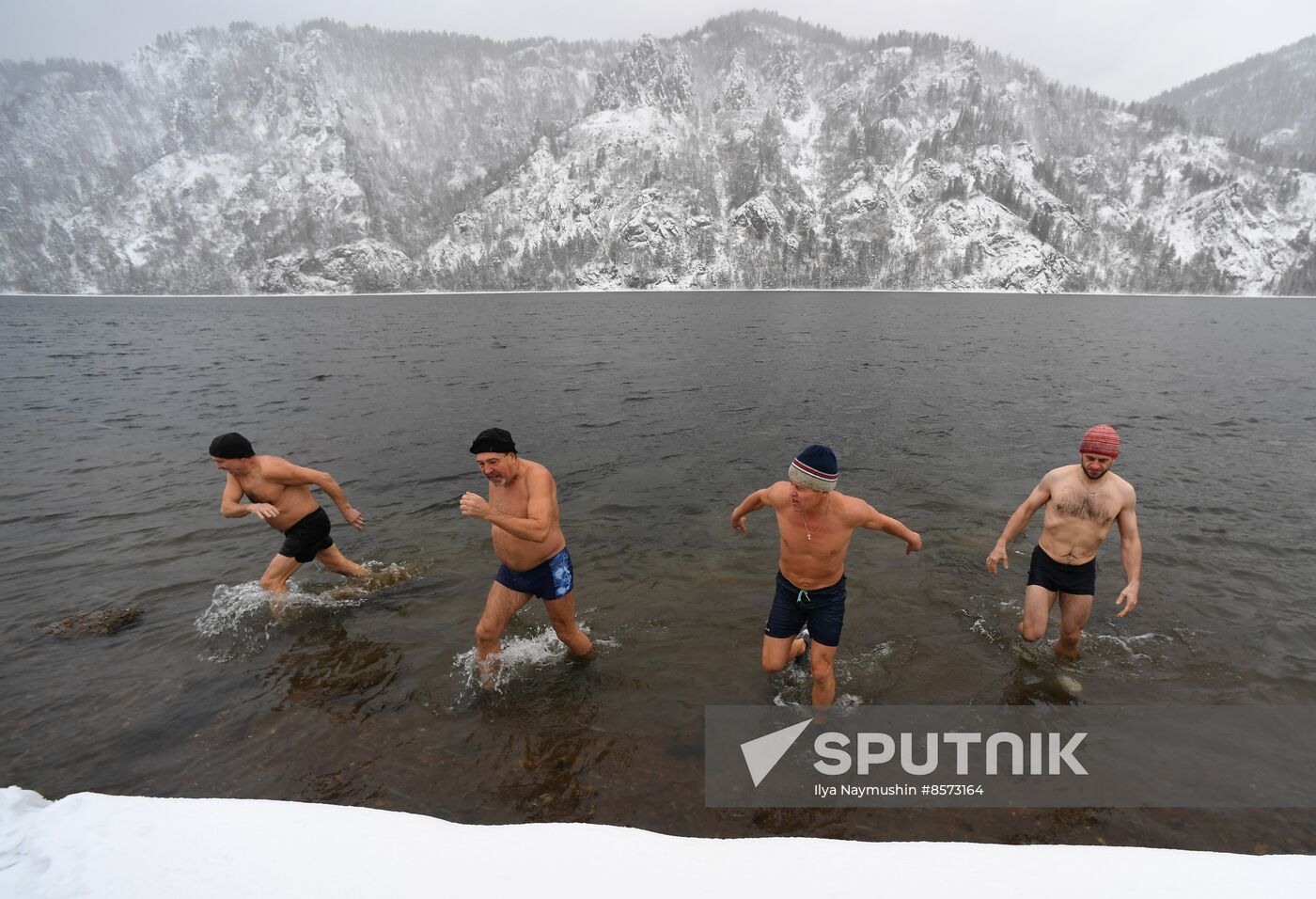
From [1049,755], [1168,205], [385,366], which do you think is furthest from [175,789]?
[1168,205]

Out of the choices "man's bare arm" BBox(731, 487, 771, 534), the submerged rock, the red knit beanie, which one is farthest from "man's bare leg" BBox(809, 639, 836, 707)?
the submerged rock

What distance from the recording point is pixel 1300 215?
557ft

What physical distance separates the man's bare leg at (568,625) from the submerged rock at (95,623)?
20.7 feet

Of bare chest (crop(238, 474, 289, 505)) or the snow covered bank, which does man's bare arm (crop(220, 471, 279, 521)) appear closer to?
bare chest (crop(238, 474, 289, 505))

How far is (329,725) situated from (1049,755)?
24.5 ft

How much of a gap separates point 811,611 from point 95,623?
9592 millimetres

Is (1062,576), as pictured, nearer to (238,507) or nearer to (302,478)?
(302,478)

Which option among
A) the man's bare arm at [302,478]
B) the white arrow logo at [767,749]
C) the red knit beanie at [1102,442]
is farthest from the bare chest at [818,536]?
the man's bare arm at [302,478]

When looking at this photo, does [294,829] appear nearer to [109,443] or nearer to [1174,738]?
[1174,738]

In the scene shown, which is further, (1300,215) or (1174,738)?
(1300,215)

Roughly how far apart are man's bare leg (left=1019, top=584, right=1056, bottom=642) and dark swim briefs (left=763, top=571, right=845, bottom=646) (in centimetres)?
293

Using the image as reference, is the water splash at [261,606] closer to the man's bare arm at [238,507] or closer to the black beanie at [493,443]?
the man's bare arm at [238,507]

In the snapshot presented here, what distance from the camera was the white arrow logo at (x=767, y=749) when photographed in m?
5.53

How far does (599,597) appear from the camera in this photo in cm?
885
